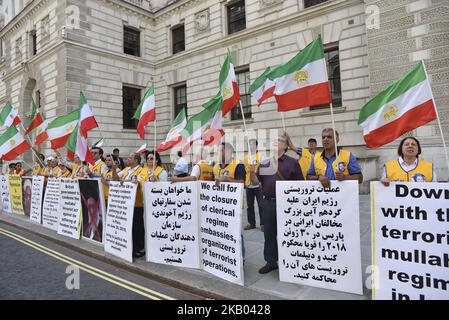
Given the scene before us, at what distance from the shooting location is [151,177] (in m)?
5.62

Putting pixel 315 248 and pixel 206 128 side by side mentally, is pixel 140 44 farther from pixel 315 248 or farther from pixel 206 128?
pixel 315 248

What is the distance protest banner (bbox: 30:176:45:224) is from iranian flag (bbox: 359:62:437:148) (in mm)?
8737

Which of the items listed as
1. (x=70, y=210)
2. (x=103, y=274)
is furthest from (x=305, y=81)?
(x=70, y=210)

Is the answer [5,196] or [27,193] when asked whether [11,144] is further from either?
[5,196]

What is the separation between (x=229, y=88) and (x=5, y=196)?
10568mm

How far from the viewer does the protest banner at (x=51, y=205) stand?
302 inches

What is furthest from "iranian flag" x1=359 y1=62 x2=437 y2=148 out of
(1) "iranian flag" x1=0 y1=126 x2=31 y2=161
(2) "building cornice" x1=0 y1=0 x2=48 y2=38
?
(2) "building cornice" x1=0 y1=0 x2=48 y2=38

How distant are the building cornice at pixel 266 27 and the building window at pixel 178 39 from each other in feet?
Result: 3.43

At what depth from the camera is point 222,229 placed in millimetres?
4301

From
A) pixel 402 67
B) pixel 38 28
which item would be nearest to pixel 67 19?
pixel 38 28

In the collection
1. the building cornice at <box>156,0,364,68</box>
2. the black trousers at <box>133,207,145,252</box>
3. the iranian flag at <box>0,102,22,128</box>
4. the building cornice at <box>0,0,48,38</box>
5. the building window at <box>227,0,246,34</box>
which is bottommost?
A: the black trousers at <box>133,207,145,252</box>

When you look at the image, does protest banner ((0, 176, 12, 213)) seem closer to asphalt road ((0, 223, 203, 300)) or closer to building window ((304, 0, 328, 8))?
asphalt road ((0, 223, 203, 300))

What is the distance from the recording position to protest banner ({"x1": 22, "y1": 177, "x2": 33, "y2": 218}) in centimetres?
935

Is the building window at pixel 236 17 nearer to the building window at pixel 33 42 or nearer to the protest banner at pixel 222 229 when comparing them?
the building window at pixel 33 42
